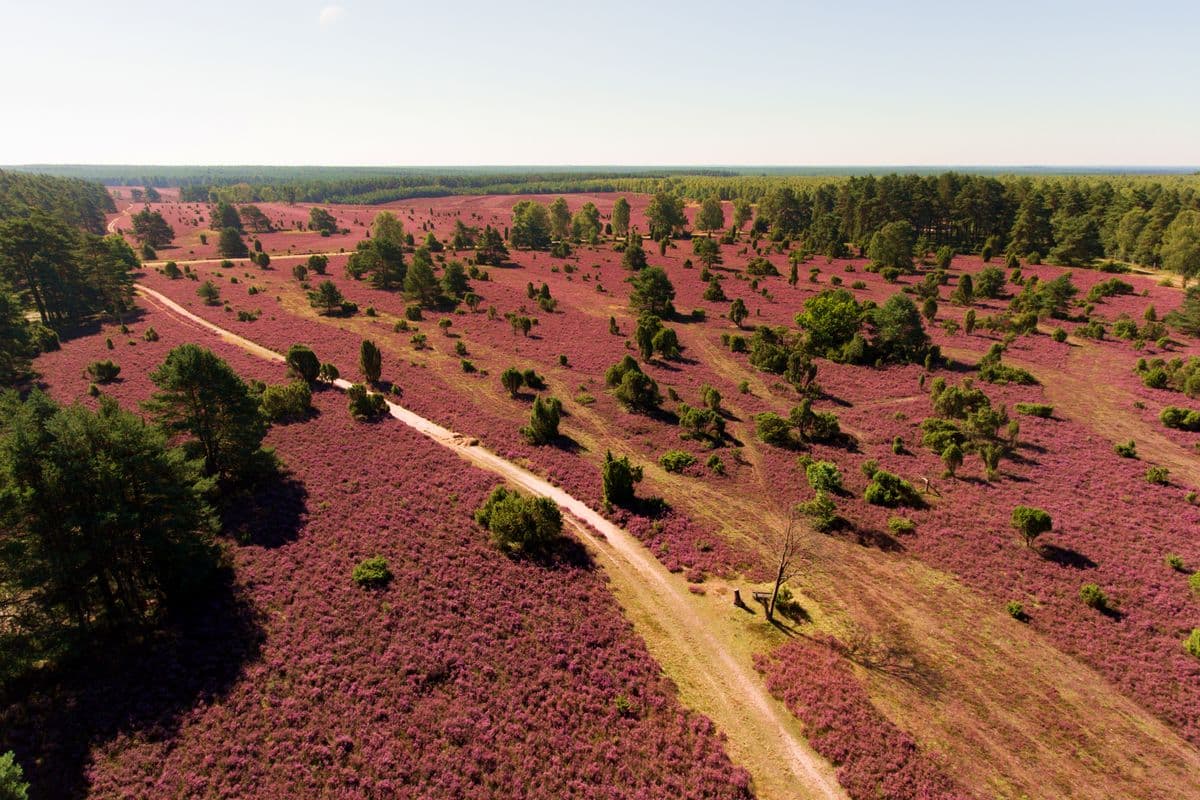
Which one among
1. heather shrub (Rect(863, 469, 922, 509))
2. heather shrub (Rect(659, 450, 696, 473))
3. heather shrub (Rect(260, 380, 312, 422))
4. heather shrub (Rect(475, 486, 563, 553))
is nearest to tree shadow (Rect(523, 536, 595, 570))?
heather shrub (Rect(475, 486, 563, 553))

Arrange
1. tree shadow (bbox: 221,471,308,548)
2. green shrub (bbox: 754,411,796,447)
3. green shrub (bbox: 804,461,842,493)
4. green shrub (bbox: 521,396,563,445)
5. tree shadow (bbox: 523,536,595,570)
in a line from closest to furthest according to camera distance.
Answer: tree shadow (bbox: 523,536,595,570), tree shadow (bbox: 221,471,308,548), green shrub (bbox: 804,461,842,493), green shrub (bbox: 754,411,796,447), green shrub (bbox: 521,396,563,445)

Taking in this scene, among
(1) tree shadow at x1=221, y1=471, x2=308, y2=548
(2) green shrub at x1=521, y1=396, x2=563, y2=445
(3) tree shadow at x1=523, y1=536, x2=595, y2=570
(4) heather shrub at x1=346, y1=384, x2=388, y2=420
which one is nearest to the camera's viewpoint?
(3) tree shadow at x1=523, y1=536, x2=595, y2=570

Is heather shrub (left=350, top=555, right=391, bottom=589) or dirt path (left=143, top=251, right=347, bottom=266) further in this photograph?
dirt path (left=143, top=251, right=347, bottom=266)

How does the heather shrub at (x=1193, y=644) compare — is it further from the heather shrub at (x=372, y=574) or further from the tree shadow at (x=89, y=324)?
the tree shadow at (x=89, y=324)

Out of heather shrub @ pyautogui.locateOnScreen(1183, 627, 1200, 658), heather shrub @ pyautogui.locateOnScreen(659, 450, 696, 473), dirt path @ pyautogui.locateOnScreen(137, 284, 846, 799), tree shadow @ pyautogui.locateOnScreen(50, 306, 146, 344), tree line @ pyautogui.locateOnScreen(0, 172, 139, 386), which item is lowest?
dirt path @ pyautogui.locateOnScreen(137, 284, 846, 799)

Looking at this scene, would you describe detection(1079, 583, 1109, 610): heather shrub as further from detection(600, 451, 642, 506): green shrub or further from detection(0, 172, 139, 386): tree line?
detection(0, 172, 139, 386): tree line

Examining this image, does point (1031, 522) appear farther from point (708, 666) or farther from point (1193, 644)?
point (708, 666)

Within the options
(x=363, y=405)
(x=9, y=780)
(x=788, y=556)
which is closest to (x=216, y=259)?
(x=363, y=405)

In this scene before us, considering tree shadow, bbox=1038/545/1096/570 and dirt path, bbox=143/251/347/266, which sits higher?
dirt path, bbox=143/251/347/266

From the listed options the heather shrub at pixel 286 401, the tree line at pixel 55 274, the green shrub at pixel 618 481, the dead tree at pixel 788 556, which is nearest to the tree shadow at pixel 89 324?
the tree line at pixel 55 274
